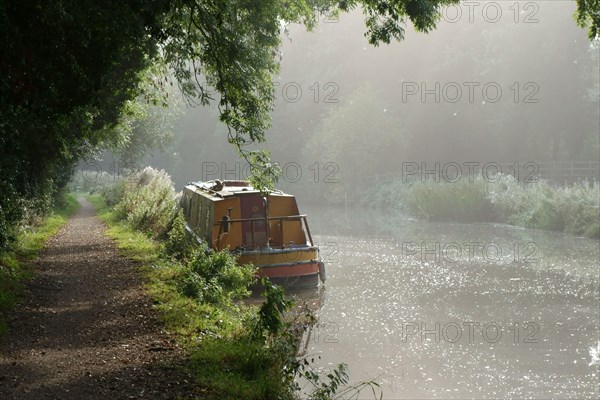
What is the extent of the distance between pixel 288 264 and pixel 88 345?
7.83 metres

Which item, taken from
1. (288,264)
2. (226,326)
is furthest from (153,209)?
(226,326)

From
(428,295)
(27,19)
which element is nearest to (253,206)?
(428,295)

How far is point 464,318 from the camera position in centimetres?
1279

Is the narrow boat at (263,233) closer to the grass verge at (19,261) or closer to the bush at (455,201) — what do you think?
the grass verge at (19,261)

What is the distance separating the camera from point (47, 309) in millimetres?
8508

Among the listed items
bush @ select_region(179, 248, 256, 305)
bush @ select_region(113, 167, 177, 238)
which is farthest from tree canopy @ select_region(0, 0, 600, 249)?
bush @ select_region(113, 167, 177, 238)

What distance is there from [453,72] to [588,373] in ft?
127

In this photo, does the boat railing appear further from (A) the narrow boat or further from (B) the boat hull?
(B) the boat hull

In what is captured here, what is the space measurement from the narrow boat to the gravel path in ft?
11.1

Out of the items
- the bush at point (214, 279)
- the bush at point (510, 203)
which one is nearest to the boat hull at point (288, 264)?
the bush at point (214, 279)

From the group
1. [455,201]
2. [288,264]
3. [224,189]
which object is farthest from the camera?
[455,201]

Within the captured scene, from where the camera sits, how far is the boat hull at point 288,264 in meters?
14.1

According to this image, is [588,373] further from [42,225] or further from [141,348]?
[42,225]

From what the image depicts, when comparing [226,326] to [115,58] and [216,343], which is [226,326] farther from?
[115,58]
